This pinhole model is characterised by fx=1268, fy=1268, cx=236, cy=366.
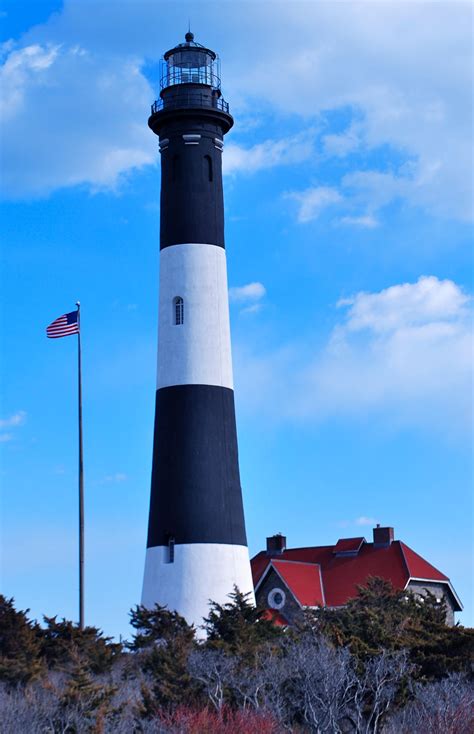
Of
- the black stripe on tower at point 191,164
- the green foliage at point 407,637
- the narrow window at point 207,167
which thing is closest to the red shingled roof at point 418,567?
the green foliage at point 407,637

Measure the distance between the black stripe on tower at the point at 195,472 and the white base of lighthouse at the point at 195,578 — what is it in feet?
1.03

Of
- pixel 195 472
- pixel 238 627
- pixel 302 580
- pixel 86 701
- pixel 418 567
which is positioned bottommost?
pixel 86 701

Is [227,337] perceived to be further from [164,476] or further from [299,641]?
[299,641]

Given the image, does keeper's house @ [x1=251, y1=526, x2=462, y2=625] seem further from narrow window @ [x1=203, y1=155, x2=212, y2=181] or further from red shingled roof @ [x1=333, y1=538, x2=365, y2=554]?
narrow window @ [x1=203, y1=155, x2=212, y2=181]

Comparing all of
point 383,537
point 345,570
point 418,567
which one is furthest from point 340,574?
point 418,567

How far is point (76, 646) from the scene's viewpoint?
107 feet

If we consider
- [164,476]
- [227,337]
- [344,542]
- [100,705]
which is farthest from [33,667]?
[344,542]

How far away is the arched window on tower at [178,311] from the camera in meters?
38.7

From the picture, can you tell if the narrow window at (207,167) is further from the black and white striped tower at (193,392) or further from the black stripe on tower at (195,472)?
the black stripe on tower at (195,472)

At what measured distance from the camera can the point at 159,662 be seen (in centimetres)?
2917

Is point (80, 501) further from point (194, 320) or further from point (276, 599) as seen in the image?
point (276, 599)

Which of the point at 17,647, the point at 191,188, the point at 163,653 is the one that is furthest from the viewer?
the point at 191,188

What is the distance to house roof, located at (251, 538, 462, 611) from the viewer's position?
51.2 metres

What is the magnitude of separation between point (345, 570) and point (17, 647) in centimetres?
2351
